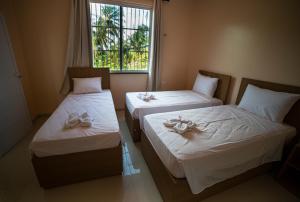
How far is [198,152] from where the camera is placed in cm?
136

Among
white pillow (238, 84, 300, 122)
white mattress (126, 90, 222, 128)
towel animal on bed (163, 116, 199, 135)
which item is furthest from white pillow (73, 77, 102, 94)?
white pillow (238, 84, 300, 122)

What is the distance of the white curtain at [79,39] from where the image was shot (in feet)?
9.37

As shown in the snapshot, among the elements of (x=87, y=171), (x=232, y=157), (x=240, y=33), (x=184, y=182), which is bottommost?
(x=87, y=171)

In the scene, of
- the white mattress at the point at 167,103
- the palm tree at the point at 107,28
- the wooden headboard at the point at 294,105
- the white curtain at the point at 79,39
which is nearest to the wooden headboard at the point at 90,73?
the white curtain at the point at 79,39

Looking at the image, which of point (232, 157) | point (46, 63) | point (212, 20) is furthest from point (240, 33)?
point (46, 63)

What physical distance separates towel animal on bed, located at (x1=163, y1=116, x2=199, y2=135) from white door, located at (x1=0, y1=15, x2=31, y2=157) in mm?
2261

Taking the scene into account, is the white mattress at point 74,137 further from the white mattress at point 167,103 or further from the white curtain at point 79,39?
the white curtain at point 79,39

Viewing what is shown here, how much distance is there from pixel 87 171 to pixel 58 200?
0.36 metres

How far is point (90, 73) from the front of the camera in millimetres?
3186

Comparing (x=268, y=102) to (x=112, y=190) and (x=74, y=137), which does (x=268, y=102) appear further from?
(x=74, y=137)

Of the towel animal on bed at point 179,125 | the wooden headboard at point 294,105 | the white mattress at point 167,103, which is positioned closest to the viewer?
the towel animal on bed at point 179,125

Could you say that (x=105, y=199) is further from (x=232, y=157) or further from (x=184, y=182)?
(x=232, y=157)

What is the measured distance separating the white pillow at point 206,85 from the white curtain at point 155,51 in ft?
3.20

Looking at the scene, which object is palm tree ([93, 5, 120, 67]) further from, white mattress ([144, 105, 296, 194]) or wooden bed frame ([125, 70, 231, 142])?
→ white mattress ([144, 105, 296, 194])
